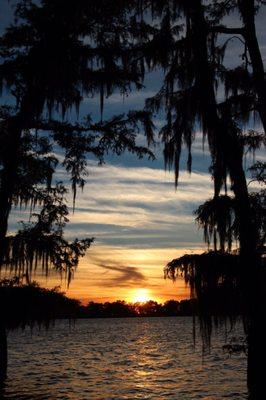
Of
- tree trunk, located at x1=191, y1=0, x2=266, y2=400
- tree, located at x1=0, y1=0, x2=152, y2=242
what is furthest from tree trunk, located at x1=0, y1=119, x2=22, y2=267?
tree trunk, located at x1=191, y1=0, x2=266, y2=400

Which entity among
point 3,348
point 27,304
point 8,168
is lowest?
point 3,348

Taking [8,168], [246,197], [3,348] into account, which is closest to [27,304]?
[3,348]

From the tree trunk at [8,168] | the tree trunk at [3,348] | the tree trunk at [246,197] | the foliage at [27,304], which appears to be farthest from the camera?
the foliage at [27,304]

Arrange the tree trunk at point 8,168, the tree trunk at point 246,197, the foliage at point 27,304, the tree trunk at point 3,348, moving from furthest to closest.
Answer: the foliage at point 27,304
the tree trunk at point 3,348
the tree trunk at point 8,168
the tree trunk at point 246,197

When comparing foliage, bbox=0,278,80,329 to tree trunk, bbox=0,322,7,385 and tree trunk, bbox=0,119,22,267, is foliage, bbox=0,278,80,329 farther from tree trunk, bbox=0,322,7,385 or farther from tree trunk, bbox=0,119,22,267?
tree trunk, bbox=0,119,22,267

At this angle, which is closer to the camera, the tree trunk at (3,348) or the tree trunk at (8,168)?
the tree trunk at (8,168)

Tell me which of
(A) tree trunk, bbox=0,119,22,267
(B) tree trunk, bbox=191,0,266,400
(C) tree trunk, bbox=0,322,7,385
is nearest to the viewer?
(B) tree trunk, bbox=191,0,266,400

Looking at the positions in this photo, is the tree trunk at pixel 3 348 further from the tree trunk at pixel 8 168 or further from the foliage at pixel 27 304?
the tree trunk at pixel 8 168

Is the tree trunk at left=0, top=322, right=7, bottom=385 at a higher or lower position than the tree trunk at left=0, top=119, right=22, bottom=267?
lower

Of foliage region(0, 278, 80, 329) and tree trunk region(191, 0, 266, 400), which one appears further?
foliage region(0, 278, 80, 329)

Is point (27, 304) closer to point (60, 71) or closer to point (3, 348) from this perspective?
point (3, 348)

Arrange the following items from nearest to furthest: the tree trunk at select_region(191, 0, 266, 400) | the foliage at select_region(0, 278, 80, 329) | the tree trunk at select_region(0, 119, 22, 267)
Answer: the tree trunk at select_region(191, 0, 266, 400)
the tree trunk at select_region(0, 119, 22, 267)
the foliage at select_region(0, 278, 80, 329)

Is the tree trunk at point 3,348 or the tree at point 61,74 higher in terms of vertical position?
the tree at point 61,74

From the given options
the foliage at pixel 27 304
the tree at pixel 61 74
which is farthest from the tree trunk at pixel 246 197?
the foliage at pixel 27 304
